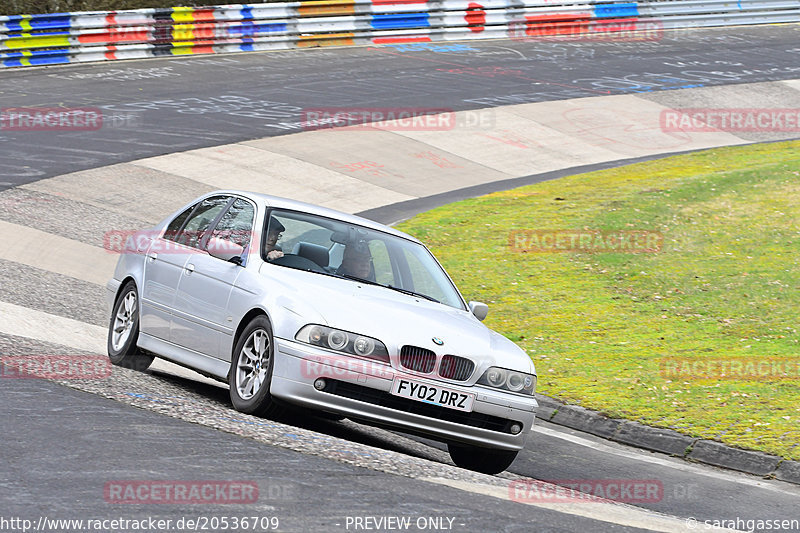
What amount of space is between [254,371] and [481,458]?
1715 millimetres

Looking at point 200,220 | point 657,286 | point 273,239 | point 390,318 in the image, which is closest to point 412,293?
point 390,318

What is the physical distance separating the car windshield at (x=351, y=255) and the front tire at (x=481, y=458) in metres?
1.18

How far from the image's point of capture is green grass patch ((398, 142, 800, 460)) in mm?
10209

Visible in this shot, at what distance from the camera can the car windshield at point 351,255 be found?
27.9ft

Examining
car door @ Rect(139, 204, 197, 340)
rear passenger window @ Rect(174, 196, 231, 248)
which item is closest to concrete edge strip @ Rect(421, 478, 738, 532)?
car door @ Rect(139, 204, 197, 340)

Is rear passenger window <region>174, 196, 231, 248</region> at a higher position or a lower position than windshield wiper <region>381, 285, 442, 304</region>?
higher

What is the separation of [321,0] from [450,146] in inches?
439

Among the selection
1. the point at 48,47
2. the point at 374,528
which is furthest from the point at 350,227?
the point at 48,47

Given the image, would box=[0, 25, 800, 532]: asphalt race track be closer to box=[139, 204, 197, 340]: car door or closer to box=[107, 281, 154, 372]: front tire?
box=[107, 281, 154, 372]: front tire

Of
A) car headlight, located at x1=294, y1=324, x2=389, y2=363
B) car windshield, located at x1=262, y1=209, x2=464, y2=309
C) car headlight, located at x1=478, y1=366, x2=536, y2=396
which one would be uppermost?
car windshield, located at x1=262, y1=209, x2=464, y2=309

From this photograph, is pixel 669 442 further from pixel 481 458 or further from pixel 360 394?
pixel 360 394

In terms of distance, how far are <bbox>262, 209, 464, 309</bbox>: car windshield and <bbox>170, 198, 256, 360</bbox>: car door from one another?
0.28 meters

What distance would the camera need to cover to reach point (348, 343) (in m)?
7.41

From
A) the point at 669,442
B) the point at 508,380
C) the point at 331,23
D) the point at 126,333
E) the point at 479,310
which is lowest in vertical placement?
the point at 669,442
